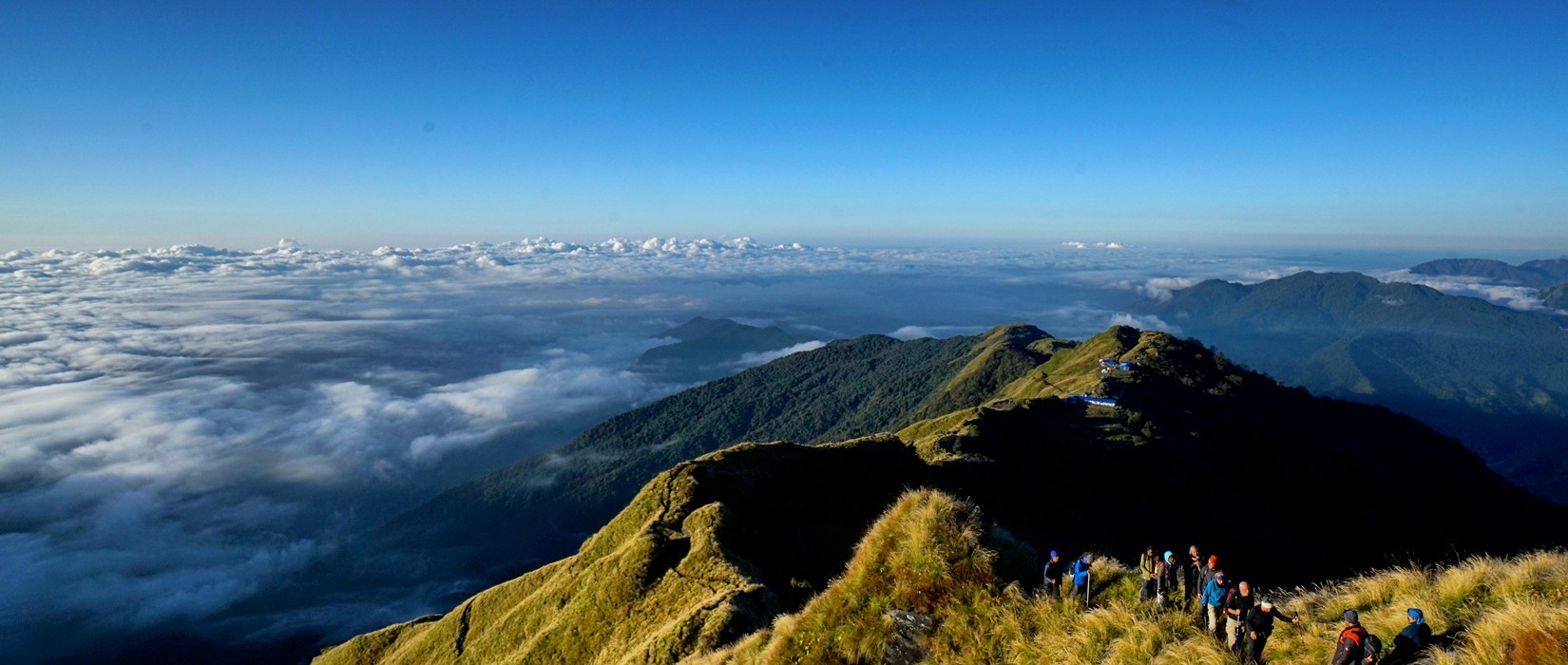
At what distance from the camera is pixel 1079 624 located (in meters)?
13.5

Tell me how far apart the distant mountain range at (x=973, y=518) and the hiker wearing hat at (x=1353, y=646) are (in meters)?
6.47

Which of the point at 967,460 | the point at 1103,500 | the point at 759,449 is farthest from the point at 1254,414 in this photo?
the point at 759,449

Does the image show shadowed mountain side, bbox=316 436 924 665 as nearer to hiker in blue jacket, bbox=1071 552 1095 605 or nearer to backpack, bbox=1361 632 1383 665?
hiker in blue jacket, bbox=1071 552 1095 605

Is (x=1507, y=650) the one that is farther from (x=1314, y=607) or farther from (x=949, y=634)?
(x=949, y=634)

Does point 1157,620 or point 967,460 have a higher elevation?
point 1157,620

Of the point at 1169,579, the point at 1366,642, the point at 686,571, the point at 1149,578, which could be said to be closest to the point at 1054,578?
the point at 1149,578

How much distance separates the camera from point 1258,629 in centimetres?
1148

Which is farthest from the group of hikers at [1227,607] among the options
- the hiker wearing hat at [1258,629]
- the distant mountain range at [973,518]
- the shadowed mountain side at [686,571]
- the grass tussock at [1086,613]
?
the shadowed mountain side at [686,571]

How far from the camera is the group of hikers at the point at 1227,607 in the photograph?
1045cm

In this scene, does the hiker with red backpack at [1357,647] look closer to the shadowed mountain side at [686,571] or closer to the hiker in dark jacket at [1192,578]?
the hiker in dark jacket at [1192,578]

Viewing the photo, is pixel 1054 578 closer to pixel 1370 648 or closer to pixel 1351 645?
pixel 1351 645

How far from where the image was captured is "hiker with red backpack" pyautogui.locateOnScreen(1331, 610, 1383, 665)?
33.4ft

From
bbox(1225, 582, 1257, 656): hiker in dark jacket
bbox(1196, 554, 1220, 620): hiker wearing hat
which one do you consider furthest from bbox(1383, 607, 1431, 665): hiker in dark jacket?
bbox(1196, 554, 1220, 620): hiker wearing hat

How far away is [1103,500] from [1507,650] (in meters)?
86.6
